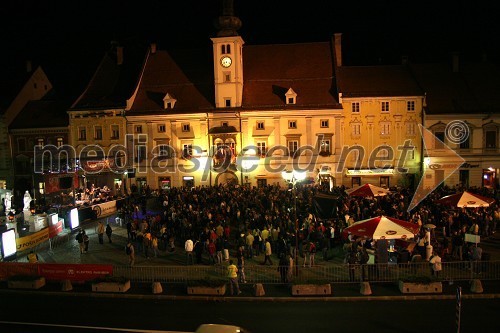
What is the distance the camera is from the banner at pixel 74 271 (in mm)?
20188

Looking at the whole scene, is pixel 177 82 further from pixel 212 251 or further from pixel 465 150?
pixel 212 251

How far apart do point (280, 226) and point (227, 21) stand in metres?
27.4

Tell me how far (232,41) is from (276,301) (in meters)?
32.8

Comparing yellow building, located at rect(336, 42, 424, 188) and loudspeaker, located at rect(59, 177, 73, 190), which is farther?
yellow building, located at rect(336, 42, 424, 188)

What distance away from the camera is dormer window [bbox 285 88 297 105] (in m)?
44.9

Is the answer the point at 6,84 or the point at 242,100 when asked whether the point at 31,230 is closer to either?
the point at 242,100

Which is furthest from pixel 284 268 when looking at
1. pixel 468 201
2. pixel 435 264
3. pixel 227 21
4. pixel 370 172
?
pixel 227 21

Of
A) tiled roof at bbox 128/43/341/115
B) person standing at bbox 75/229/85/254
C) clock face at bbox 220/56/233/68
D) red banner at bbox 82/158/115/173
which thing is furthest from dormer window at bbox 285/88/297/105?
person standing at bbox 75/229/85/254

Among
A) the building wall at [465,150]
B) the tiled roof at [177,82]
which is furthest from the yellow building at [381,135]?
the tiled roof at [177,82]

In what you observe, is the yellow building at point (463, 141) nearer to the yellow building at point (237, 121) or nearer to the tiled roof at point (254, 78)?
the yellow building at point (237, 121)

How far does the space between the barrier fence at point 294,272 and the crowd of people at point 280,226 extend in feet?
1.90

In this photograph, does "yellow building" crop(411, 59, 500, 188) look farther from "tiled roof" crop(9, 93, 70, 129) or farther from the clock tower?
"tiled roof" crop(9, 93, 70, 129)

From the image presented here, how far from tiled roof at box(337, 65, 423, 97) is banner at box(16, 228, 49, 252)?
29.8 m

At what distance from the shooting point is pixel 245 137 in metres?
45.9
